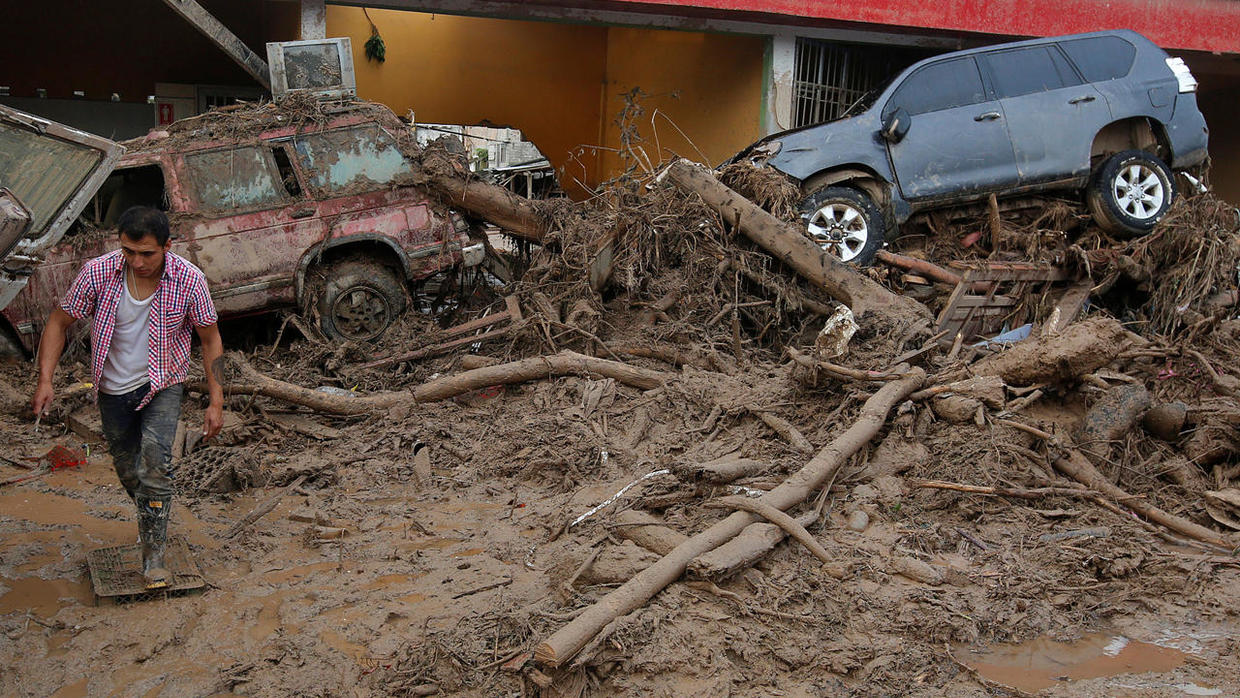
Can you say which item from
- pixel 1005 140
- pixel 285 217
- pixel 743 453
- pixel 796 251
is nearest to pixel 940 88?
pixel 1005 140

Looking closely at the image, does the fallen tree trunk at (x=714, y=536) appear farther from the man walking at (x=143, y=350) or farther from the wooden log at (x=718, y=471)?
the man walking at (x=143, y=350)

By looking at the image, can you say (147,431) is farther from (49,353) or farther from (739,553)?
(739,553)

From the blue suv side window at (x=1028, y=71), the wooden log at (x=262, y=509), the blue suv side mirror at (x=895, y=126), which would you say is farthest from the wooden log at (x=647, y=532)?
the blue suv side window at (x=1028, y=71)

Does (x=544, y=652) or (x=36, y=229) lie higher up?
(x=36, y=229)

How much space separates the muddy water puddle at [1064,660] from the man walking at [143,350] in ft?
11.7

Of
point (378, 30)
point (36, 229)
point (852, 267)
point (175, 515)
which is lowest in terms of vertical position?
point (175, 515)

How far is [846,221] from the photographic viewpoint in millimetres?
9094

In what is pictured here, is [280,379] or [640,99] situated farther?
[640,99]

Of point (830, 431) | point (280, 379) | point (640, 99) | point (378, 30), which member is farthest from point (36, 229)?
point (640, 99)

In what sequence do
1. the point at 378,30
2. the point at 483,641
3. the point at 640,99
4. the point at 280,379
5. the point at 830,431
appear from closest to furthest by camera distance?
the point at 483,641
the point at 830,431
the point at 280,379
the point at 378,30
the point at 640,99

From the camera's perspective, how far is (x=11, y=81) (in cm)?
1317

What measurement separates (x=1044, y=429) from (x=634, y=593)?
10.5 feet

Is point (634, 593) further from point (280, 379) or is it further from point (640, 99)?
point (640, 99)

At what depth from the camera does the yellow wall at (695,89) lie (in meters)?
13.3
